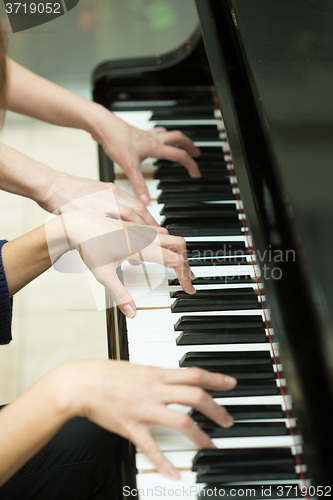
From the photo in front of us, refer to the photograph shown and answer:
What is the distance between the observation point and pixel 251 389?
Result: 3.08ft

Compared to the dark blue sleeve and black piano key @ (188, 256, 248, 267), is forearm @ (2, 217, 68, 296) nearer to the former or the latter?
the dark blue sleeve

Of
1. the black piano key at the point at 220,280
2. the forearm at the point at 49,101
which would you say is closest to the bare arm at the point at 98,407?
the black piano key at the point at 220,280

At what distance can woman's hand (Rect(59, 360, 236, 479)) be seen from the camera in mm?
790

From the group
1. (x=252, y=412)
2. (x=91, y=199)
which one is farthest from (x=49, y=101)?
(x=252, y=412)

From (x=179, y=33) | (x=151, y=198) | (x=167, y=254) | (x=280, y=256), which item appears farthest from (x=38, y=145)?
(x=280, y=256)

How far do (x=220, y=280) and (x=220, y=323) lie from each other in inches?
4.7

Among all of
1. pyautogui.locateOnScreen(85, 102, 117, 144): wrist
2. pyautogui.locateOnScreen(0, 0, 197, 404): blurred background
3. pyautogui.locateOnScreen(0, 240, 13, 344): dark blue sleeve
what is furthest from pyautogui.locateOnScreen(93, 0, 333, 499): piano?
pyautogui.locateOnScreen(0, 0, 197, 404): blurred background

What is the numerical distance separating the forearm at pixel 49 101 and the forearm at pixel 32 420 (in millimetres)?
823

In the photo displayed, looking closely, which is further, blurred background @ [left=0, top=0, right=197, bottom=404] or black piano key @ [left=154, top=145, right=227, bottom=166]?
blurred background @ [left=0, top=0, right=197, bottom=404]

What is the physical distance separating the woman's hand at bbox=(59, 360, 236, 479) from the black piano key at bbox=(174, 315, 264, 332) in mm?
226

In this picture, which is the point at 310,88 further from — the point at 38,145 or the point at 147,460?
the point at 38,145

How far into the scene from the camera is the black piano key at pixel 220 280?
1.14 m

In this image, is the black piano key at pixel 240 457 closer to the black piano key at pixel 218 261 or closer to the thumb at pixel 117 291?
the thumb at pixel 117 291

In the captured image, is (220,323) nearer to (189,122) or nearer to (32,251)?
(32,251)
